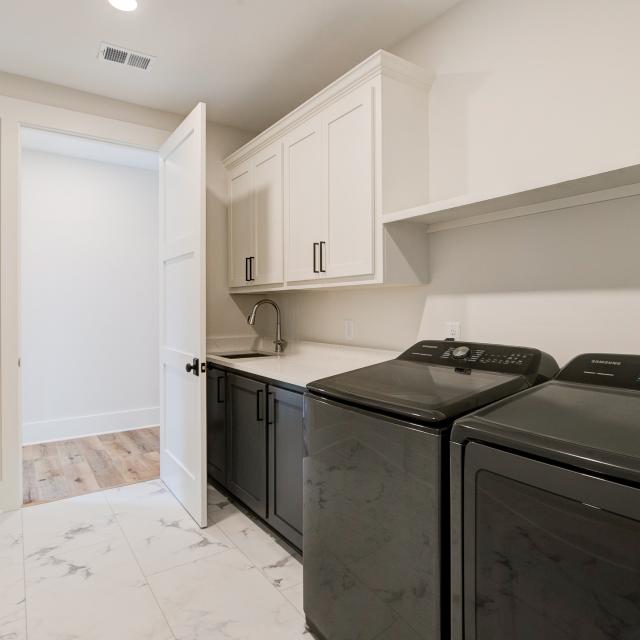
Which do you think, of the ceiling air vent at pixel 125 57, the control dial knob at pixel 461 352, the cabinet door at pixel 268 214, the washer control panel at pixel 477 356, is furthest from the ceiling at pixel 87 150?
the control dial knob at pixel 461 352

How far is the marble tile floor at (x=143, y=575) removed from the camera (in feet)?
5.45

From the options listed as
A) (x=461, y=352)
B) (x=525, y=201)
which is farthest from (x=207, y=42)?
(x=461, y=352)

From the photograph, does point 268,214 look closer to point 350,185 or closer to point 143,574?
point 350,185

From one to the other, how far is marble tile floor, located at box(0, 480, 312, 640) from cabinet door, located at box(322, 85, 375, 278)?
1.43 meters

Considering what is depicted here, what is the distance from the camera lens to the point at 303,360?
266cm

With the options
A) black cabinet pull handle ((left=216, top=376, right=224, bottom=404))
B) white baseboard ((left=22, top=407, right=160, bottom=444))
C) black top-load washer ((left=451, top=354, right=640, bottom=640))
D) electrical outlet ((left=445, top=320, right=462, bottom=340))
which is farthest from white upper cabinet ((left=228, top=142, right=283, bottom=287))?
white baseboard ((left=22, top=407, right=160, bottom=444))

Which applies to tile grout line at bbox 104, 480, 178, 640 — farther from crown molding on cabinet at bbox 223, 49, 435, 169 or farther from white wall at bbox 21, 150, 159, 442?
crown molding on cabinet at bbox 223, 49, 435, 169

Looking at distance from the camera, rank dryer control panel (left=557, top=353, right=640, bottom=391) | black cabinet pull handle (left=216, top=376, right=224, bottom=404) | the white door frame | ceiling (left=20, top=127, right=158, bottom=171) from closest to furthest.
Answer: dryer control panel (left=557, top=353, right=640, bottom=391) → the white door frame → black cabinet pull handle (left=216, top=376, right=224, bottom=404) → ceiling (left=20, top=127, right=158, bottom=171)

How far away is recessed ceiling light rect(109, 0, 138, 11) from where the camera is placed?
1991 millimetres

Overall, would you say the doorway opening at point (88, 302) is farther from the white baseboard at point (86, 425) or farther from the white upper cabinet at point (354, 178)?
the white upper cabinet at point (354, 178)

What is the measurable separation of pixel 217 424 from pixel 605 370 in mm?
2130

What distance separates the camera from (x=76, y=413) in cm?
407

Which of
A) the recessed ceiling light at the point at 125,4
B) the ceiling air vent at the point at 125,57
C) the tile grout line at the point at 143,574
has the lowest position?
the tile grout line at the point at 143,574

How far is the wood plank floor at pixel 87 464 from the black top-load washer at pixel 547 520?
104 inches
